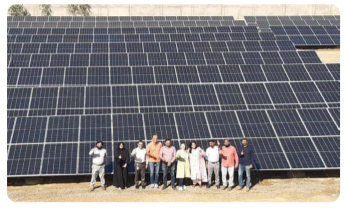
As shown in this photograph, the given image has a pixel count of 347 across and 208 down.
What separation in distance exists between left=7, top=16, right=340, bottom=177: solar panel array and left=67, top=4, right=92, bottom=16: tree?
2775 cm

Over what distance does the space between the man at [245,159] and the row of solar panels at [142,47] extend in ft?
42.1

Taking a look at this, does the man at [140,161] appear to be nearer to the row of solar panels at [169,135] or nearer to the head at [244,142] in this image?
the row of solar panels at [169,135]

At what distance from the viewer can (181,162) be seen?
14.6m

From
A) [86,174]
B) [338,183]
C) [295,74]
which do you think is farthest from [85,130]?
[295,74]

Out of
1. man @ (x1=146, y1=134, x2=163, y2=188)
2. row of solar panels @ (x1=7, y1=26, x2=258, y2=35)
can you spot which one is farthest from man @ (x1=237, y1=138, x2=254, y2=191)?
row of solar panels @ (x1=7, y1=26, x2=258, y2=35)

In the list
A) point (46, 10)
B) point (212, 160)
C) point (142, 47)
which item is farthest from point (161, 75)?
point (46, 10)

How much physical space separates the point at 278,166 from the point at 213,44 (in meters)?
14.2

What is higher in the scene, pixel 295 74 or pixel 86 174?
pixel 295 74

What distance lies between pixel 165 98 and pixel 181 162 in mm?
4642

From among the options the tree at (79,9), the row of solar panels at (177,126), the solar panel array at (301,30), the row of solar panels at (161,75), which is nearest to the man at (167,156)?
the row of solar panels at (177,126)

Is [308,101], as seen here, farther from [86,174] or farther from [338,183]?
[86,174]

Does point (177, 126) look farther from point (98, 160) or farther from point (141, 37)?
point (141, 37)

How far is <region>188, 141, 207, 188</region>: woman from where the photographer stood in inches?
576

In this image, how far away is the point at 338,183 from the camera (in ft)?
50.5
